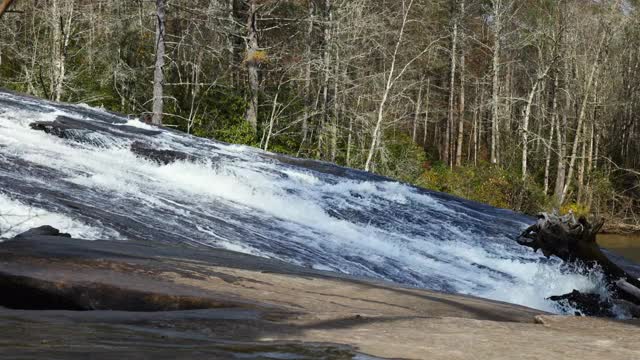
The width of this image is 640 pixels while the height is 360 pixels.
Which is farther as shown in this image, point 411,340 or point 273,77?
point 273,77

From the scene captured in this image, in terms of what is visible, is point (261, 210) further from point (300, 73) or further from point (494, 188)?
point (494, 188)

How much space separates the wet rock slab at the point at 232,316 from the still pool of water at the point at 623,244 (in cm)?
1674

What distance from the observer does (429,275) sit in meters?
8.62

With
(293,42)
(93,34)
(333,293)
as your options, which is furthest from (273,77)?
(333,293)

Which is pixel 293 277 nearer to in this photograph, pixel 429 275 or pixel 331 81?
pixel 429 275

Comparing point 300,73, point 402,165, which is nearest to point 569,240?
point 402,165

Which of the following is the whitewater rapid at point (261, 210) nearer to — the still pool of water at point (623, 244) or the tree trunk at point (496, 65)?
the still pool of water at point (623, 244)

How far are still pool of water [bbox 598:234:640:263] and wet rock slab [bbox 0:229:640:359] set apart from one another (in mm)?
16736

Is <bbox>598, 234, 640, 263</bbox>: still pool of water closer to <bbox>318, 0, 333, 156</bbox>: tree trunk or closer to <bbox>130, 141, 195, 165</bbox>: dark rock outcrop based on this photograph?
<bbox>318, 0, 333, 156</bbox>: tree trunk

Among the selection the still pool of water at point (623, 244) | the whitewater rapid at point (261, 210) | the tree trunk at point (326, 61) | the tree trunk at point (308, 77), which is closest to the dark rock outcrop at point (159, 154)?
the whitewater rapid at point (261, 210)

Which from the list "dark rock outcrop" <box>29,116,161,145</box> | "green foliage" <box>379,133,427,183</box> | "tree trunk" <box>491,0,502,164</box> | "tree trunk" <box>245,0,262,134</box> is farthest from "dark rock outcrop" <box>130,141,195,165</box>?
"tree trunk" <box>491,0,502,164</box>

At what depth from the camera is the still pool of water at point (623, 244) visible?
2035cm

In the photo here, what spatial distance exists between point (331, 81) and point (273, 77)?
8.77 feet

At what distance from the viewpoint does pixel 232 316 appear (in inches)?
134
